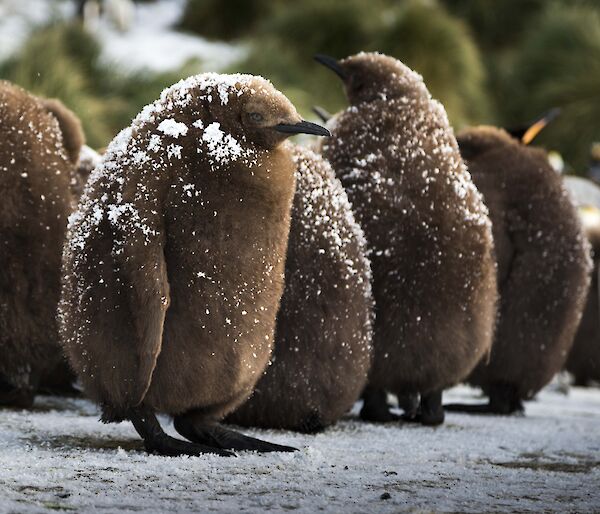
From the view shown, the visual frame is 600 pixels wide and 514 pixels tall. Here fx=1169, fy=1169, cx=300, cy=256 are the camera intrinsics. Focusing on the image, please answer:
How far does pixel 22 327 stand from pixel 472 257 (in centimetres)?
146

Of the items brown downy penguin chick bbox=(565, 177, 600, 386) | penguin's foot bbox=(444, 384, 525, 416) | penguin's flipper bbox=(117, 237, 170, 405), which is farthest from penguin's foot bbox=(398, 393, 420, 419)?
brown downy penguin chick bbox=(565, 177, 600, 386)

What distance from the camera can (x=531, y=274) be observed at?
451 cm

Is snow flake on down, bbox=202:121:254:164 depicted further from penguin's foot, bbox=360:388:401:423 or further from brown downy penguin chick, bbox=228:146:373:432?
penguin's foot, bbox=360:388:401:423

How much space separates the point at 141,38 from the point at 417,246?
11897mm

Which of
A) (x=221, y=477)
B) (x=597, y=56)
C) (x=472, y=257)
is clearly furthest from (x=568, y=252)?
(x=597, y=56)

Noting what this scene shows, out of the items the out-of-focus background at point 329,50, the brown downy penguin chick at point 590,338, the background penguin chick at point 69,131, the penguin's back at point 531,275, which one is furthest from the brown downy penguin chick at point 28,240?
the out-of-focus background at point 329,50

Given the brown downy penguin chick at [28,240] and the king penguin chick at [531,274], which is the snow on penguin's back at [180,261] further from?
the king penguin chick at [531,274]

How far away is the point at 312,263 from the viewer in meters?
3.44

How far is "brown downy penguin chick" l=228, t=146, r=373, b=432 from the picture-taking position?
3.39m

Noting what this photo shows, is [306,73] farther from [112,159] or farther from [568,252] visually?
[112,159]

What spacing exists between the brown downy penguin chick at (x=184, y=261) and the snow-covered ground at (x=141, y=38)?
7.75m

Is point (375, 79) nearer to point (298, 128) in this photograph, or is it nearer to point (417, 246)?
point (417, 246)

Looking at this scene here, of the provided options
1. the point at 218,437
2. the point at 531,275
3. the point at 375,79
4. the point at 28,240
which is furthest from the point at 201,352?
the point at 531,275

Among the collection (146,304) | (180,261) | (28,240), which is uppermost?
(28,240)
